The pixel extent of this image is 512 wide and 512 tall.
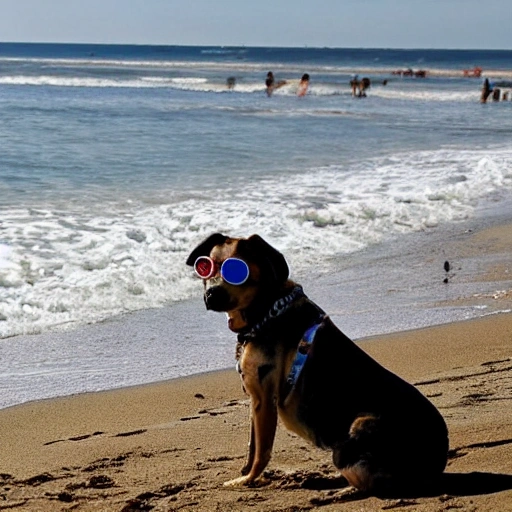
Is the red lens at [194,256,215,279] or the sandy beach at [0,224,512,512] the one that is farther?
the sandy beach at [0,224,512,512]

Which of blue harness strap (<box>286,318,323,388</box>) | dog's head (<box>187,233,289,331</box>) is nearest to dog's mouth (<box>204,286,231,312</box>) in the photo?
dog's head (<box>187,233,289,331</box>)

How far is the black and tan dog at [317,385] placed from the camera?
344cm

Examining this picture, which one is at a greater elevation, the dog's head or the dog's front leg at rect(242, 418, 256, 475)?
the dog's head

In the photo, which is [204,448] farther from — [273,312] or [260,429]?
[273,312]

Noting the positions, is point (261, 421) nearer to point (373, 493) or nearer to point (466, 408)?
point (373, 493)

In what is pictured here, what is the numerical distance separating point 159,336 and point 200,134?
14826 mm

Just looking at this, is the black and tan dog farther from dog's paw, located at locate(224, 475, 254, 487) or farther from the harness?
dog's paw, located at locate(224, 475, 254, 487)

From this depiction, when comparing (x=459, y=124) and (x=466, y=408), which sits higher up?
(x=459, y=124)

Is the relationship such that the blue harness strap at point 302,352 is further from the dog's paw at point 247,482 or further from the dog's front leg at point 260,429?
the dog's paw at point 247,482

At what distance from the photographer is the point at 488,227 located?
11.1 meters

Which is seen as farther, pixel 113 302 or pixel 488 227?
pixel 488 227

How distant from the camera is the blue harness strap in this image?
3.55 meters

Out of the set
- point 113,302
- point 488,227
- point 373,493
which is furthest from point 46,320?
point 488,227

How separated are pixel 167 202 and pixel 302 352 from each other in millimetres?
8608
